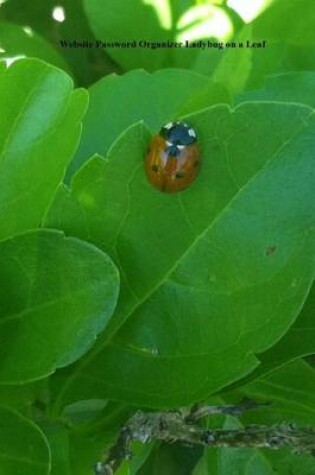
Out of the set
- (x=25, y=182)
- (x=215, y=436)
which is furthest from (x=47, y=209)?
(x=215, y=436)

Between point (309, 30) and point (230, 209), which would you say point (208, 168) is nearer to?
point (230, 209)

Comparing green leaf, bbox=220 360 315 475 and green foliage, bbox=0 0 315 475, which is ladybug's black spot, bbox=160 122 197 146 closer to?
green foliage, bbox=0 0 315 475

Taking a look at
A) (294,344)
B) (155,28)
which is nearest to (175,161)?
(294,344)

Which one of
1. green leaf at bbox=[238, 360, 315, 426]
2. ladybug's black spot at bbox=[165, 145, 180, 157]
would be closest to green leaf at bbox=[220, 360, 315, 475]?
green leaf at bbox=[238, 360, 315, 426]

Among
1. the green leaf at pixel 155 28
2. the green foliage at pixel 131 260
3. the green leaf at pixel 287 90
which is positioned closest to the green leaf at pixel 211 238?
the green foliage at pixel 131 260

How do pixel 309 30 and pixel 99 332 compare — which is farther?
pixel 309 30

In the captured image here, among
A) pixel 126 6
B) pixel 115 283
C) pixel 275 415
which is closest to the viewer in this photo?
pixel 115 283

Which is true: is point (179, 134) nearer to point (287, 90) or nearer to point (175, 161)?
point (175, 161)
